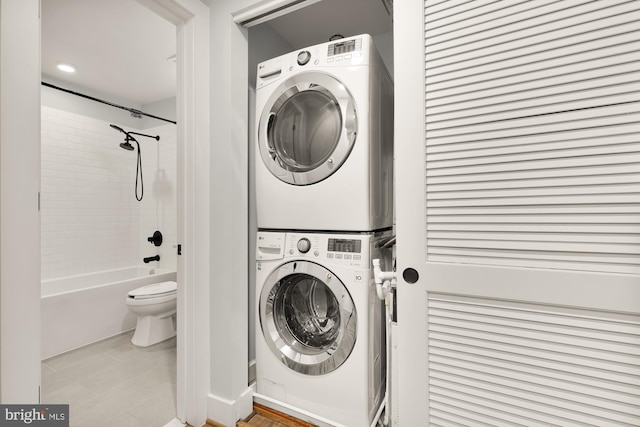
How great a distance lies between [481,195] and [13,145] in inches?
58.2

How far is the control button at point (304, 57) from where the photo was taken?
1491 millimetres

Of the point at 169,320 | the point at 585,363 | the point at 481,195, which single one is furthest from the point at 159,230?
the point at 585,363

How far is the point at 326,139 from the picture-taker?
1527 millimetres

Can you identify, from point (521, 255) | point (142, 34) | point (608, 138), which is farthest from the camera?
point (142, 34)

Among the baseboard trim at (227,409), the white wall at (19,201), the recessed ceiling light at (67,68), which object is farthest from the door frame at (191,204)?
the recessed ceiling light at (67,68)

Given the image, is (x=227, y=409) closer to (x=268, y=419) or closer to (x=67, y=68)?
(x=268, y=419)

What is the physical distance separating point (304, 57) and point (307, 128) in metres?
0.34

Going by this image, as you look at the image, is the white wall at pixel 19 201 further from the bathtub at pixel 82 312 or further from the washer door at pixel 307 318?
the bathtub at pixel 82 312

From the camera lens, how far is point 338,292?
1408mm

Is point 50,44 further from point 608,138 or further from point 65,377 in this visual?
point 608,138

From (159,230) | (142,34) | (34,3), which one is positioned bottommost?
(159,230)

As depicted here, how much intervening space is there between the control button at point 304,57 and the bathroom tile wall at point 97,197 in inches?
101

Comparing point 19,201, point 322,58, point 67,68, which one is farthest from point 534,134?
point 67,68

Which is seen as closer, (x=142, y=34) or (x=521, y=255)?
(x=521, y=255)
